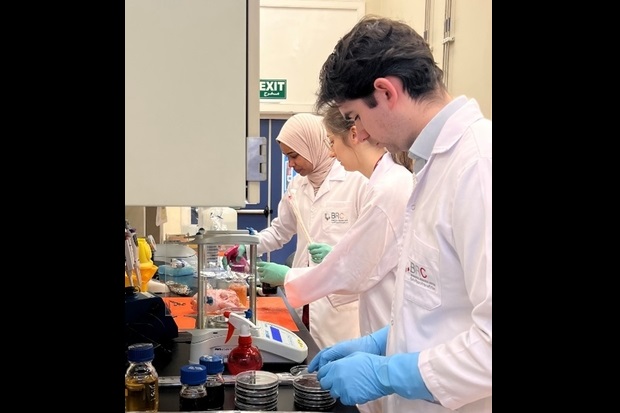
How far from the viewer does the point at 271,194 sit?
20.8 feet

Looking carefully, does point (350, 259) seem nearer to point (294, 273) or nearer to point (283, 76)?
point (294, 273)

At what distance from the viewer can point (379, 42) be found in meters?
1.44

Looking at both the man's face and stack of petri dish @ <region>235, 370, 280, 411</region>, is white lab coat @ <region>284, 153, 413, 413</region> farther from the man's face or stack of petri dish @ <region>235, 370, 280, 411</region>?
stack of petri dish @ <region>235, 370, 280, 411</region>

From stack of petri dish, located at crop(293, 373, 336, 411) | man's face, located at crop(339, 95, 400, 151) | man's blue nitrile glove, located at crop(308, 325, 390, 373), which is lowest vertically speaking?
stack of petri dish, located at crop(293, 373, 336, 411)

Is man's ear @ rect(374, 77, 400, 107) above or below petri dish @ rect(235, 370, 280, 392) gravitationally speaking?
above

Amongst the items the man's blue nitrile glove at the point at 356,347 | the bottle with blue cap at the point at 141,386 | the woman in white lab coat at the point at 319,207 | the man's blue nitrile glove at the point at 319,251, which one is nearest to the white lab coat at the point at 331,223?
the woman in white lab coat at the point at 319,207

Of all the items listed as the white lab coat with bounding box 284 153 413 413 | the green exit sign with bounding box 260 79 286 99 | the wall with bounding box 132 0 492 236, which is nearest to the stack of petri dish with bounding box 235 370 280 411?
the white lab coat with bounding box 284 153 413 413

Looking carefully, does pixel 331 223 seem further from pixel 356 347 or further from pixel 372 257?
pixel 356 347

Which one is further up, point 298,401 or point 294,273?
point 294,273

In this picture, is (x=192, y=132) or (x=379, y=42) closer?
(x=192, y=132)

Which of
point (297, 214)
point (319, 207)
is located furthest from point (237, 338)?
point (297, 214)

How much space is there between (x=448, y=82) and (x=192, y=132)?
2816mm

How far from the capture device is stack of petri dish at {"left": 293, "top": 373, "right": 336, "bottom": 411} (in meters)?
1.42
